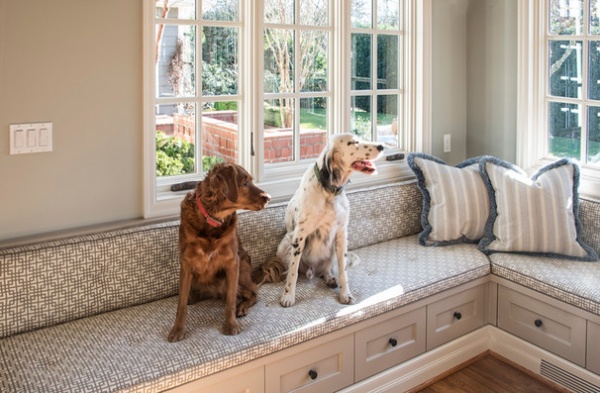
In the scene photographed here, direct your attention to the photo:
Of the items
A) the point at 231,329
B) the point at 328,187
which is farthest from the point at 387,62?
the point at 231,329

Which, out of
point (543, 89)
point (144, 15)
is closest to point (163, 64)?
point (144, 15)

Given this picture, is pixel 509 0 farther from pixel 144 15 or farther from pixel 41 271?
pixel 41 271

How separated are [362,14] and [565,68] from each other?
1.14 m

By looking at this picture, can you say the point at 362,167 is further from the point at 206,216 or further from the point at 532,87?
the point at 532,87

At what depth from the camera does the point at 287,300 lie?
105 inches

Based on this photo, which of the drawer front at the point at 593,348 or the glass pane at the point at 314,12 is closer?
the drawer front at the point at 593,348

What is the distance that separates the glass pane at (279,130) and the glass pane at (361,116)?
42 centimetres

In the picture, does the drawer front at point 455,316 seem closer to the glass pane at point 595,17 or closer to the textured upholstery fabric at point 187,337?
the textured upholstery fabric at point 187,337

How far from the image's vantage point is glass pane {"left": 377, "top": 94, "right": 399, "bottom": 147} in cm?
373

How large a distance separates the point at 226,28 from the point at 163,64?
37 centimetres

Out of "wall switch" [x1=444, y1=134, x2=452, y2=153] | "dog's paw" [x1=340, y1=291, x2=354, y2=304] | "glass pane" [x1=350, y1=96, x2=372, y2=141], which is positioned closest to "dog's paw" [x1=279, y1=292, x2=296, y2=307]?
"dog's paw" [x1=340, y1=291, x2=354, y2=304]

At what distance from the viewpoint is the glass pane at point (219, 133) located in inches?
119

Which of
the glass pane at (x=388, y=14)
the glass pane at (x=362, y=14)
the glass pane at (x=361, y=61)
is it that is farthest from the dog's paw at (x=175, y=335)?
the glass pane at (x=388, y=14)

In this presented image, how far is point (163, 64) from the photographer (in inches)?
112
